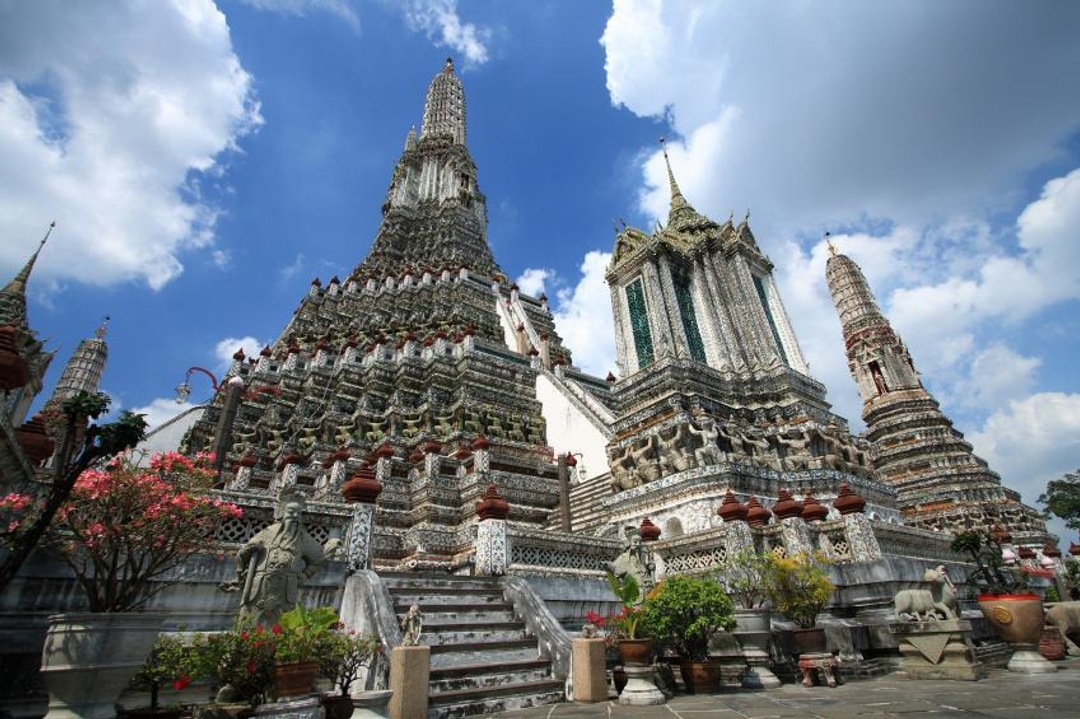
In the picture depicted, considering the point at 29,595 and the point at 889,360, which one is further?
the point at 889,360

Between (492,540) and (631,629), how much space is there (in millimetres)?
2632

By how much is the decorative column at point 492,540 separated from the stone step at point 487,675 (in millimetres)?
2004

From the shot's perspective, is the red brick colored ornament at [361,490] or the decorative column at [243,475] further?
the decorative column at [243,475]

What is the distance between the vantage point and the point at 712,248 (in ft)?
67.6

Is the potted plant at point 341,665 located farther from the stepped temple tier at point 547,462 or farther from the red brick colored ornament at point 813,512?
the red brick colored ornament at point 813,512

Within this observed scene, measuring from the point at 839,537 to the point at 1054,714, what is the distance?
5.79 metres

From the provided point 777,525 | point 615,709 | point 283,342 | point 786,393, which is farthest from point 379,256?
point 615,709

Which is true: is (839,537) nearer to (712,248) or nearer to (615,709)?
(615,709)

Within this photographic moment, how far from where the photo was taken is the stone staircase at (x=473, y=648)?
5922 mm

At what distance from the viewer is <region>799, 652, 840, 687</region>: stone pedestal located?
7164mm

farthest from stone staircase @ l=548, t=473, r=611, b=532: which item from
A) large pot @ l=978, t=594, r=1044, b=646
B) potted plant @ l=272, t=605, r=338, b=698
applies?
potted plant @ l=272, t=605, r=338, b=698

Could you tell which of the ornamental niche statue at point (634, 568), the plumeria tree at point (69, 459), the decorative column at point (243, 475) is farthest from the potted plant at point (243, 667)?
the decorative column at point (243, 475)

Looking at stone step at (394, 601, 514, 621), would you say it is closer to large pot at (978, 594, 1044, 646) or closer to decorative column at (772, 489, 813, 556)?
A: decorative column at (772, 489, 813, 556)

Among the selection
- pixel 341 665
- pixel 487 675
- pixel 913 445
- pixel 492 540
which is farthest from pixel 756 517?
pixel 913 445
